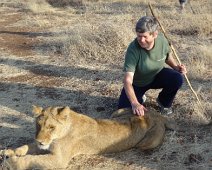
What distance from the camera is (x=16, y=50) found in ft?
31.1

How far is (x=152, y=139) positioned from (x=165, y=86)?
1.18m

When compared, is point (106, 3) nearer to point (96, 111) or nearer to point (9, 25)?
point (9, 25)

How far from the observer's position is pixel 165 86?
6.23m

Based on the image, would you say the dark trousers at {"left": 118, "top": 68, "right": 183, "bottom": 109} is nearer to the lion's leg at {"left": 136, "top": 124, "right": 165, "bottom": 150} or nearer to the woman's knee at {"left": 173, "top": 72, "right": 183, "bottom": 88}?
the woman's knee at {"left": 173, "top": 72, "right": 183, "bottom": 88}

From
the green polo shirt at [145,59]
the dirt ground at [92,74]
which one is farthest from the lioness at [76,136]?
the green polo shirt at [145,59]

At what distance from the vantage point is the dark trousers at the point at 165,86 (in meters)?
6.15

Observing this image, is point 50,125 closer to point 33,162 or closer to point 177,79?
point 33,162

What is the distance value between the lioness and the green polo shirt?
25.6 inches

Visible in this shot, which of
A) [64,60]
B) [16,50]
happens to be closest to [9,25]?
[16,50]

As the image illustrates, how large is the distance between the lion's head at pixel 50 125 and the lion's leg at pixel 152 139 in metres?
0.97

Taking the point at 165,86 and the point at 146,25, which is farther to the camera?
the point at 165,86

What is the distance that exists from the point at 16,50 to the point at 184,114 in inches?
180

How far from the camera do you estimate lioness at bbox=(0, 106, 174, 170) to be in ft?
15.7

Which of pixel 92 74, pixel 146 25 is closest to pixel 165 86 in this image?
pixel 146 25
